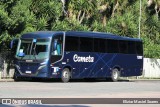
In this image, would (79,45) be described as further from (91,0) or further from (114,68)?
(91,0)

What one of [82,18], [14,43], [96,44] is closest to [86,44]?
[96,44]

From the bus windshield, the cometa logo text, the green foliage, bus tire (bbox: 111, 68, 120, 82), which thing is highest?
the green foliage

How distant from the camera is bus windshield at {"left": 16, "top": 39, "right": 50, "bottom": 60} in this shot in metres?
30.7

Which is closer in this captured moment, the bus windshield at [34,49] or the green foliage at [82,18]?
the bus windshield at [34,49]

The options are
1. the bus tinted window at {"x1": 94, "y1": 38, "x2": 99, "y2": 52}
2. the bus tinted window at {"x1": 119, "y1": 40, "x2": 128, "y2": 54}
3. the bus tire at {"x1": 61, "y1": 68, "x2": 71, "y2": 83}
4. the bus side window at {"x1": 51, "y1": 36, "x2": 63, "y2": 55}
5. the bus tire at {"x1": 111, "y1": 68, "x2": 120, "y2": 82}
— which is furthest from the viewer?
the bus tinted window at {"x1": 119, "y1": 40, "x2": 128, "y2": 54}

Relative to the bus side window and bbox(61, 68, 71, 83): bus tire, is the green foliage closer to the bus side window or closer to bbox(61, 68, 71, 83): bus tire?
the bus side window

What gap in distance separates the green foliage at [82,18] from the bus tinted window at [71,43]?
351 centimetres

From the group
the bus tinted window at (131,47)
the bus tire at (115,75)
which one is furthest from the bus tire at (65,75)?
the bus tinted window at (131,47)

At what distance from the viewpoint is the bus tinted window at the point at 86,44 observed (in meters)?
32.7

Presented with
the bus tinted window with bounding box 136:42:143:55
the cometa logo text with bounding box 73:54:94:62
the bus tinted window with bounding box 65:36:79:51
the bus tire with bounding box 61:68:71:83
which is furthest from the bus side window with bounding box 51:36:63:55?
the bus tinted window with bounding box 136:42:143:55

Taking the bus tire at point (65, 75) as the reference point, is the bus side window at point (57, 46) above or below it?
above

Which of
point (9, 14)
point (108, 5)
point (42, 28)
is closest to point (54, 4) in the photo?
point (42, 28)

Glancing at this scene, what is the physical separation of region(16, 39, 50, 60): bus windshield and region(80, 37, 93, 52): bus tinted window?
2.84 meters

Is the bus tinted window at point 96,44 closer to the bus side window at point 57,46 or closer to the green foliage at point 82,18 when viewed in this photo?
the bus side window at point 57,46
